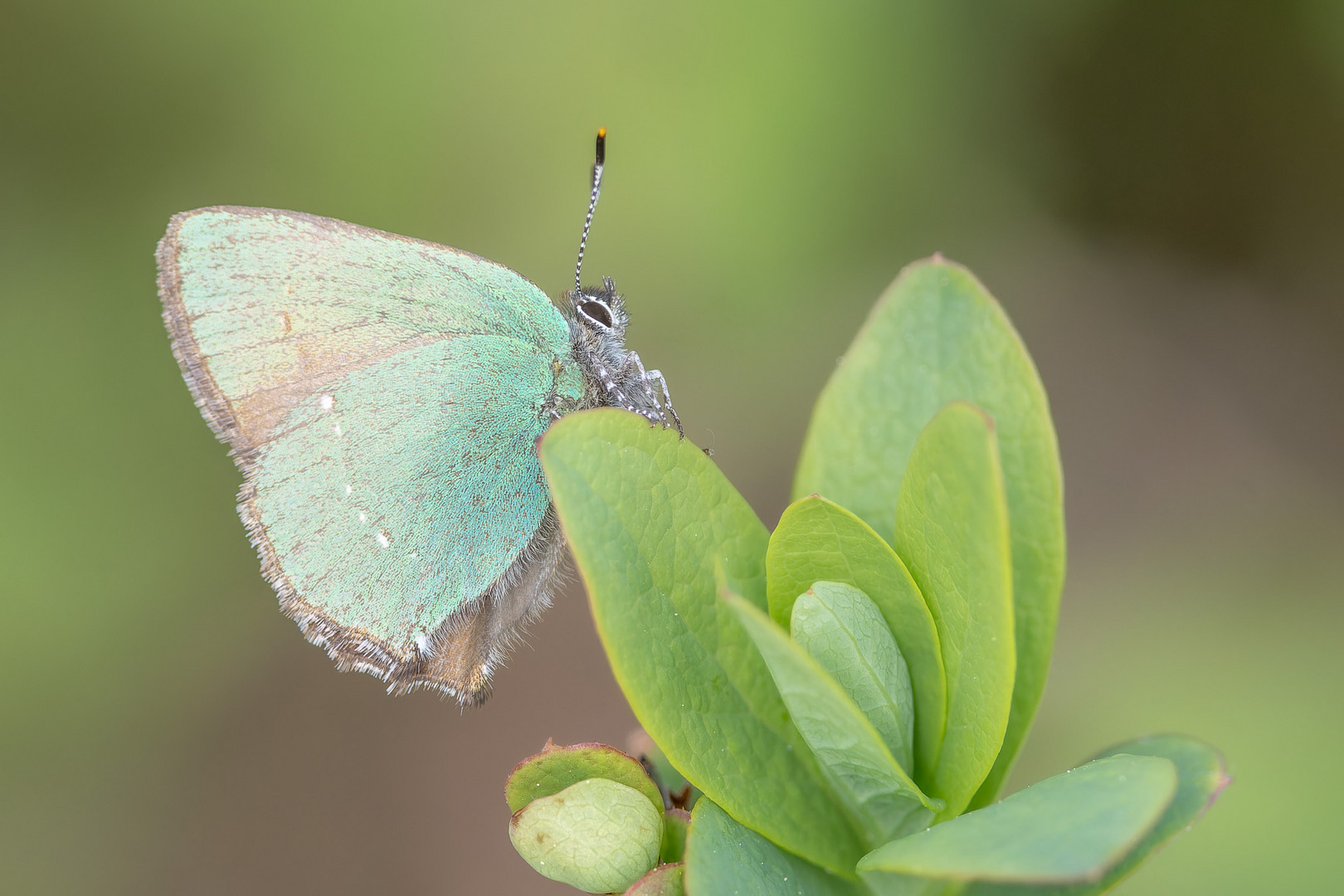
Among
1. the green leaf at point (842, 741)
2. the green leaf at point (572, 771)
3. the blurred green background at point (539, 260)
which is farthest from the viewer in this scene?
the blurred green background at point (539, 260)

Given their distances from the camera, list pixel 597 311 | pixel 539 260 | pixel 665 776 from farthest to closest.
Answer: pixel 539 260, pixel 597 311, pixel 665 776

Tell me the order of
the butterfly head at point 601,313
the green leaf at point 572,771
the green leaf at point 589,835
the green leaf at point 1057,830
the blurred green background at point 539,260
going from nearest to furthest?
the green leaf at point 1057,830 < the green leaf at point 589,835 < the green leaf at point 572,771 < the butterfly head at point 601,313 < the blurred green background at point 539,260

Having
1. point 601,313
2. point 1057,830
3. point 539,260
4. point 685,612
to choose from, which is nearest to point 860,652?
point 685,612

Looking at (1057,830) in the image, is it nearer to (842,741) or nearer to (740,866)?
(842,741)

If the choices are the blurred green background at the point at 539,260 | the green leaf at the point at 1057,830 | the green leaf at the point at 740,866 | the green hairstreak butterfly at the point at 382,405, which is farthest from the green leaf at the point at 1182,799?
the blurred green background at the point at 539,260

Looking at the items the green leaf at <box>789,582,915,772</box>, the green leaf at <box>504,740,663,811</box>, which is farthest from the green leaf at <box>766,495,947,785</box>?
the green leaf at <box>504,740,663,811</box>

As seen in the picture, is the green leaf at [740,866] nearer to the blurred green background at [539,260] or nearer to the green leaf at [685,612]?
the green leaf at [685,612]
